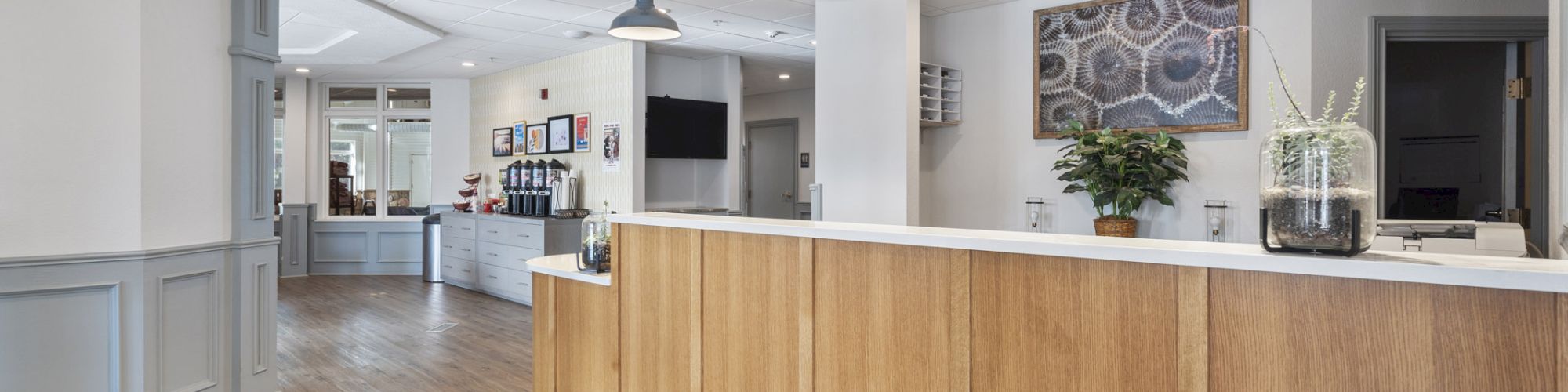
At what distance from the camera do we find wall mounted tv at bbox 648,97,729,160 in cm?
677

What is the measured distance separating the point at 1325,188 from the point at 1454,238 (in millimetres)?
2127

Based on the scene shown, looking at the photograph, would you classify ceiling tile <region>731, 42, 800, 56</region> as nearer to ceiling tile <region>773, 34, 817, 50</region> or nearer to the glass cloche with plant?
ceiling tile <region>773, 34, 817, 50</region>

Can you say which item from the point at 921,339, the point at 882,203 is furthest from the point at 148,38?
the point at 882,203

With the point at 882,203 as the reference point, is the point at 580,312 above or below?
below

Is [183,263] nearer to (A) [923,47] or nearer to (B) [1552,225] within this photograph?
(A) [923,47]

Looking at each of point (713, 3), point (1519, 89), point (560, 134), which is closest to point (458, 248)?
point (560, 134)

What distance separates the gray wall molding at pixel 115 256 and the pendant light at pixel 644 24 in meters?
1.83

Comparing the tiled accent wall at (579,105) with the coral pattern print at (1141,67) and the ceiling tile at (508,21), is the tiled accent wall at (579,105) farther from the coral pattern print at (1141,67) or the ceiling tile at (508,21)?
the coral pattern print at (1141,67)

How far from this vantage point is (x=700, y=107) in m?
7.07

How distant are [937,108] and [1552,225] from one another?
3.00 meters

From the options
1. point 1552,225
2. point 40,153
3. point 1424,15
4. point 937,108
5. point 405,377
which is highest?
point 1424,15

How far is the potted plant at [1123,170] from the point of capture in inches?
159

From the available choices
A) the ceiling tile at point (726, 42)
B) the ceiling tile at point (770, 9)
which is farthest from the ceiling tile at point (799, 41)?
the ceiling tile at point (770, 9)

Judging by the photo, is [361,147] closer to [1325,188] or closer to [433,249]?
[433,249]
